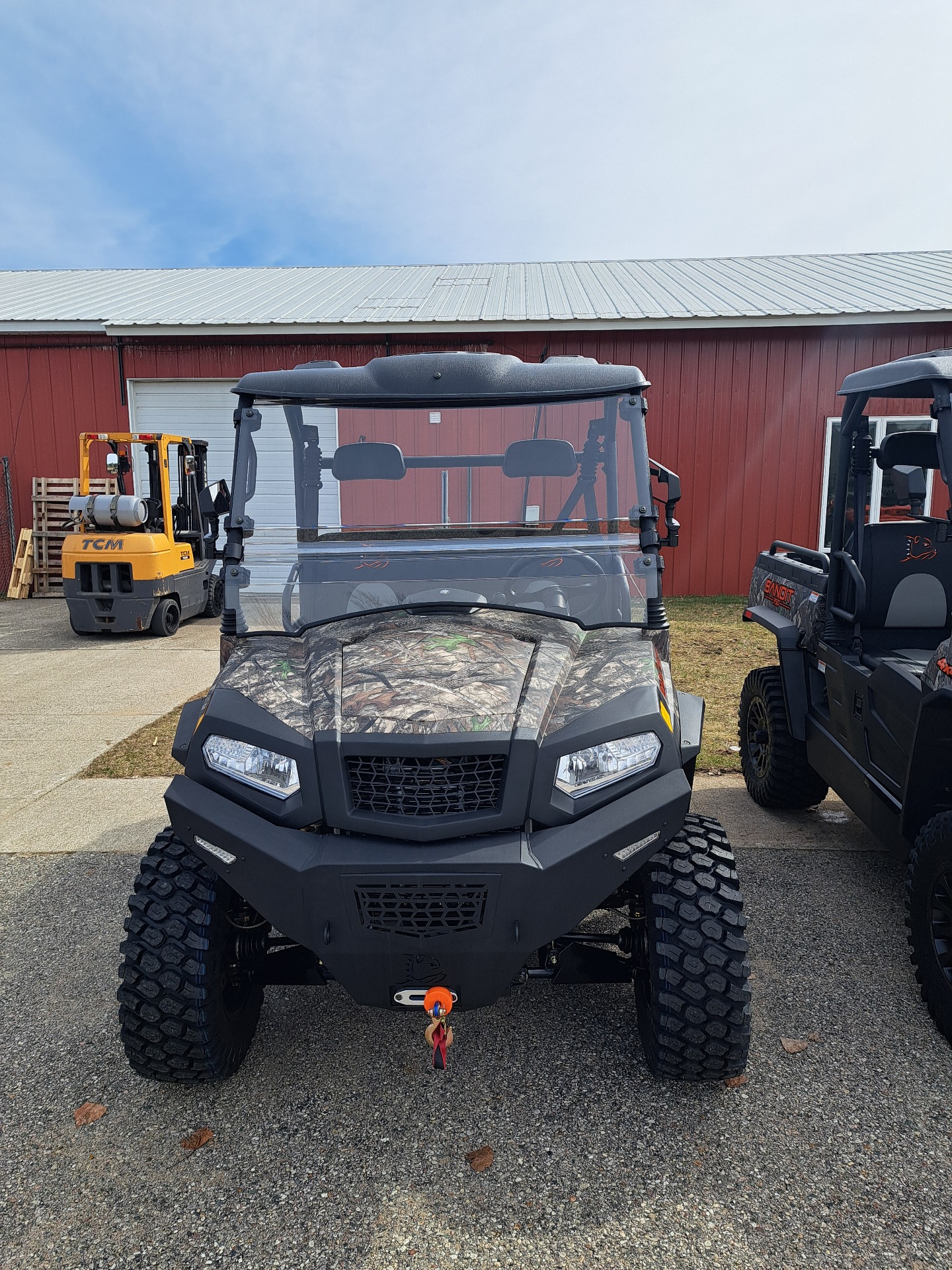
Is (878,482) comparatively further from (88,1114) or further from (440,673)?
(88,1114)

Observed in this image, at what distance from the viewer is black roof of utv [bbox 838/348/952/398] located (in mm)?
2742

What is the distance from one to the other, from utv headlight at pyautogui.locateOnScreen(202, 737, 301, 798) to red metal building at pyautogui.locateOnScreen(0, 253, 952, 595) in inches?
370

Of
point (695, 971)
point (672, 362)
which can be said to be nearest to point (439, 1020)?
point (695, 971)

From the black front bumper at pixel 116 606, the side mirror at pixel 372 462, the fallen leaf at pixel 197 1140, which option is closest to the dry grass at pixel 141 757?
the side mirror at pixel 372 462

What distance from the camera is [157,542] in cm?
915

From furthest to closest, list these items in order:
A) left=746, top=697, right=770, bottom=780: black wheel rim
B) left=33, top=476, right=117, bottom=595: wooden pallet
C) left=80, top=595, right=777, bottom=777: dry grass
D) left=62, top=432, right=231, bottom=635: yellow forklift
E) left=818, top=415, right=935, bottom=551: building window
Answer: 1. left=33, top=476, right=117, bottom=595: wooden pallet
2. left=818, top=415, right=935, bottom=551: building window
3. left=62, top=432, right=231, bottom=635: yellow forklift
4. left=80, top=595, right=777, bottom=777: dry grass
5. left=746, top=697, right=770, bottom=780: black wheel rim

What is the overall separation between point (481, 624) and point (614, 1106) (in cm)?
137

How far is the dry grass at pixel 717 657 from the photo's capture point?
530 cm

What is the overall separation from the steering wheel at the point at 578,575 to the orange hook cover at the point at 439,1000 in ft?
4.06

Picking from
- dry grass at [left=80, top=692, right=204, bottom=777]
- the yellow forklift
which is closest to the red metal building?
the yellow forklift

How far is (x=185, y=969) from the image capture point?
218 cm

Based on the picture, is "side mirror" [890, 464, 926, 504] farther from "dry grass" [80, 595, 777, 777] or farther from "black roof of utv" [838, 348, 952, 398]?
"dry grass" [80, 595, 777, 777]

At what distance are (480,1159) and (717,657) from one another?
6091 mm

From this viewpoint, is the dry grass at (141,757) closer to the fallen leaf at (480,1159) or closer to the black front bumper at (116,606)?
the fallen leaf at (480,1159)
